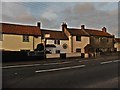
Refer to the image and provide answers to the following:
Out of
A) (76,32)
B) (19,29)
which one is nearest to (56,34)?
(76,32)

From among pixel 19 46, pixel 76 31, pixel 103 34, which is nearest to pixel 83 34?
pixel 76 31

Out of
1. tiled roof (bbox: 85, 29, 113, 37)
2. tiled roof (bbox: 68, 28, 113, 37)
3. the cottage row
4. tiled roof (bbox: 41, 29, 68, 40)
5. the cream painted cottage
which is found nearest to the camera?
the cream painted cottage

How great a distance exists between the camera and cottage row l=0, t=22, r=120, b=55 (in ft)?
154

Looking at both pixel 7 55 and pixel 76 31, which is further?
pixel 76 31

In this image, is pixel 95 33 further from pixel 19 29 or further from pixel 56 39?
pixel 19 29

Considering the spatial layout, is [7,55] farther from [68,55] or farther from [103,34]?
[103,34]

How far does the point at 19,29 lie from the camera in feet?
165

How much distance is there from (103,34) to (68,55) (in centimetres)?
3522

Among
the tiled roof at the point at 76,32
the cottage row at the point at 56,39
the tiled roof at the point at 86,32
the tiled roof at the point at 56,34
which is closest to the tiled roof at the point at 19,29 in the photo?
the cottage row at the point at 56,39

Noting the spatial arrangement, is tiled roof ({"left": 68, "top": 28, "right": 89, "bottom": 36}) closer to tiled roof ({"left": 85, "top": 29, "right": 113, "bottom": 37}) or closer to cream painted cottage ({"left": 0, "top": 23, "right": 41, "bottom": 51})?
tiled roof ({"left": 85, "top": 29, "right": 113, "bottom": 37})

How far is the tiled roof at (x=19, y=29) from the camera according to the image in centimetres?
4744

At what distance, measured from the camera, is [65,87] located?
9375 millimetres

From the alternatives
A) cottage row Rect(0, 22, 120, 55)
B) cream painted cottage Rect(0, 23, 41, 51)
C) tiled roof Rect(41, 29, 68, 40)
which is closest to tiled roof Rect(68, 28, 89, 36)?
cottage row Rect(0, 22, 120, 55)

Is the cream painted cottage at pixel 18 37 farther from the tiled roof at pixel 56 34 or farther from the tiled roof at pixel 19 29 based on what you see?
the tiled roof at pixel 56 34
